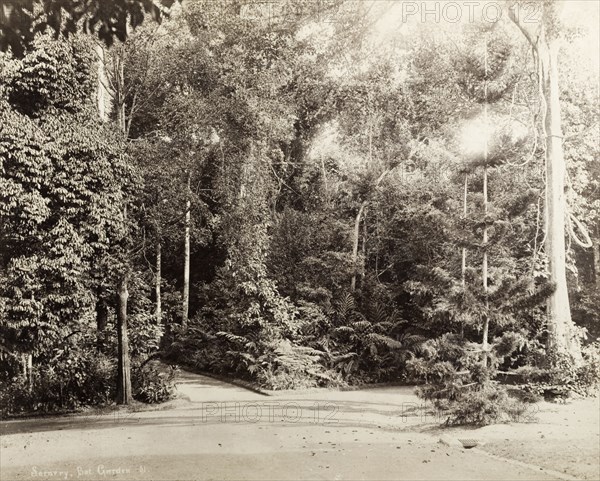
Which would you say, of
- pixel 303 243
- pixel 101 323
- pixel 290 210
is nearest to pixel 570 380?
pixel 303 243

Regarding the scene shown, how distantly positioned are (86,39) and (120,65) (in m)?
2.61

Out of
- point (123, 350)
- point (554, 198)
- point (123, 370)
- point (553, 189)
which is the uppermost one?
point (553, 189)

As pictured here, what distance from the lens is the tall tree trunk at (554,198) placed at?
1307cm

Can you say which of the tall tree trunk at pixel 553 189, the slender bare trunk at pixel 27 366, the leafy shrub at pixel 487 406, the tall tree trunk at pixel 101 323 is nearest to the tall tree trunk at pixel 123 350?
the tall tree trunk at pixel 101 323

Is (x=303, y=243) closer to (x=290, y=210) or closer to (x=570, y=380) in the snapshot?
(x=290, y=210)

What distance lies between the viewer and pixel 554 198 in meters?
13.2

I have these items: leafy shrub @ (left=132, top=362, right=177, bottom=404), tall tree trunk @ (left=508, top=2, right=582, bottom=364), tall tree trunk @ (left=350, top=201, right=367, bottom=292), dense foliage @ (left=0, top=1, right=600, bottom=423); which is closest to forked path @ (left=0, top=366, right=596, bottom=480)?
leafy shrub @ (left=132, top=362, right=177, bottom=404)

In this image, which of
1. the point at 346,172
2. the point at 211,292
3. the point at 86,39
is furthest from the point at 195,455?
the point at 346,172

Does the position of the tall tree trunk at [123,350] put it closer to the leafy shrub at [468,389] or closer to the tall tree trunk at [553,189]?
the leafy shrub at [468,389]

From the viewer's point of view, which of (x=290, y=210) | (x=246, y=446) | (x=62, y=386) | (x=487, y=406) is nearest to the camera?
(x=246, y=446)

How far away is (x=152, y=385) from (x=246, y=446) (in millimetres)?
4909

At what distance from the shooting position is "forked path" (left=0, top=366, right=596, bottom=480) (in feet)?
22.8

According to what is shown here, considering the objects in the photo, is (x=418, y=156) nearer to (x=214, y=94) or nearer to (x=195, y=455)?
(x=214, y=94)

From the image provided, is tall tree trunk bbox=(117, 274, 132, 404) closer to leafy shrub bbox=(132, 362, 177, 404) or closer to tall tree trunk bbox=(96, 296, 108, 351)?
leafy shrub bbox=(132, 362, 177, 404)
